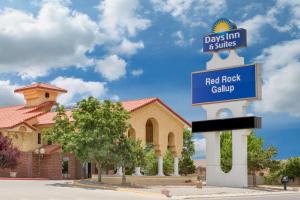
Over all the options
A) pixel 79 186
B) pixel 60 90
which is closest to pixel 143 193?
pixel 79 186

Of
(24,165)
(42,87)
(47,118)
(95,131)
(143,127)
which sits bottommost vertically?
(24,165)

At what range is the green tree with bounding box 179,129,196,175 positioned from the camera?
254 ft

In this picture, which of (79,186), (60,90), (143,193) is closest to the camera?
(143,193)

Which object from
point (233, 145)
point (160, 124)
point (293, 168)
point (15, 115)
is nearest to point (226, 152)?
point (293, 168)

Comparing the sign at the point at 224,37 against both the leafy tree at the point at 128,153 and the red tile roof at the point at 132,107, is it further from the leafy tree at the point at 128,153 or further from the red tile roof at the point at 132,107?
the leafy tree at the point at 128,153

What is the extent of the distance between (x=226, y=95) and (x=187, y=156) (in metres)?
27.5

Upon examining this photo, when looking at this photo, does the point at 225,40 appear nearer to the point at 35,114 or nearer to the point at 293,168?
the point at 35,114

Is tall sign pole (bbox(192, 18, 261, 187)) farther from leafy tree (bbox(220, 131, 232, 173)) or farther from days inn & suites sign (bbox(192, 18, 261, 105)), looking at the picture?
leafy tree (bbox(220, 131, 232, 173))

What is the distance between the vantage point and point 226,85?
169 ft

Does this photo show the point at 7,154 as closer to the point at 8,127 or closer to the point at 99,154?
the point at 8,127

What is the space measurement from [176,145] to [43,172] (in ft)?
47.7

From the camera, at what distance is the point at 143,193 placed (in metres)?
38.0

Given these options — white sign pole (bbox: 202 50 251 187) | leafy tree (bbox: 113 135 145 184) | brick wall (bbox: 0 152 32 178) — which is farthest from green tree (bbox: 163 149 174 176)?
leafy tree (bbox: 113 135 145 184)

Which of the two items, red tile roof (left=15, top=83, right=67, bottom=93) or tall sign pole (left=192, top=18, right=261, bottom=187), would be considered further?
red tile roof (left=15, top=83, right=67, bottom=93)
